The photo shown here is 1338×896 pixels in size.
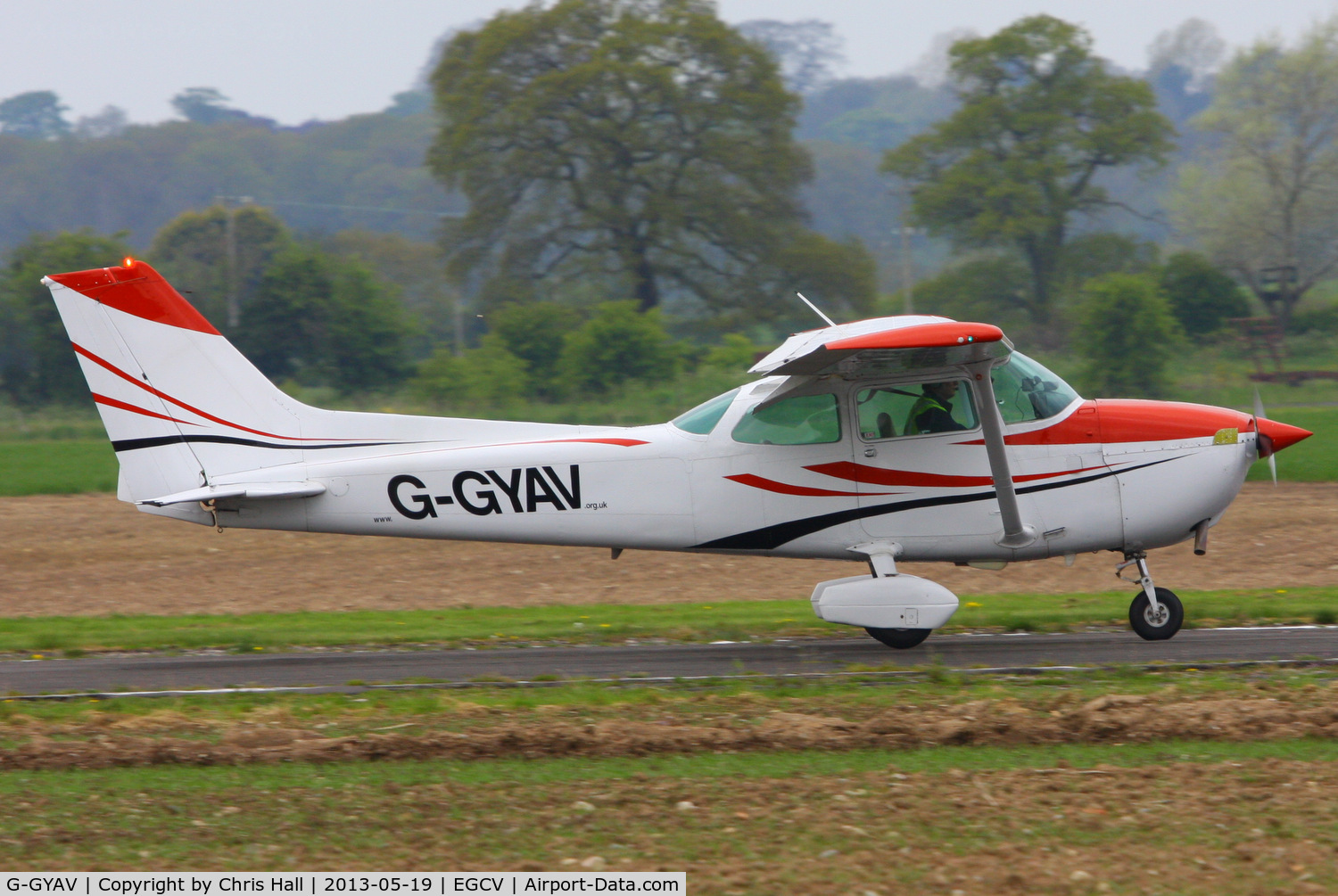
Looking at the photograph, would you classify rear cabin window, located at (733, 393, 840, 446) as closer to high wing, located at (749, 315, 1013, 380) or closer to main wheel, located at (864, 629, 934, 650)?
high wing, located at (749, 315, 1013, 380)

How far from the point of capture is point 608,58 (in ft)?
134

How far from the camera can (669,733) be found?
709cm

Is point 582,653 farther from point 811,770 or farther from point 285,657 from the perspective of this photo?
point 811,770

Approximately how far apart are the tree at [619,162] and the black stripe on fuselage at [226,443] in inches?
1189

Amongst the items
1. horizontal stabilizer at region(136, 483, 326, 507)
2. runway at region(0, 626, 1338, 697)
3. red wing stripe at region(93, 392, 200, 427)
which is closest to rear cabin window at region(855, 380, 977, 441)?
runway at region(0, 626, 1338, 697)

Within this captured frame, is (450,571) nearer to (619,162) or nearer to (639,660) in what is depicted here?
(639,660)

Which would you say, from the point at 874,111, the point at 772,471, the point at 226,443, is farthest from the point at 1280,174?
the point at 874,111

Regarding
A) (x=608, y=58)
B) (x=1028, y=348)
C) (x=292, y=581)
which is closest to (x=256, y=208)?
(x=608, y=58)

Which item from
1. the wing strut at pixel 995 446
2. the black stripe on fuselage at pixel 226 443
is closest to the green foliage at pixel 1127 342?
the wing strut at pixel 995 446

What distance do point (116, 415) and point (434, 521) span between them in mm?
2670

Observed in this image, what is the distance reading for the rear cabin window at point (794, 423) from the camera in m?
10.2

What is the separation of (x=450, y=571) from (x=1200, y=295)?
2929 centimetres

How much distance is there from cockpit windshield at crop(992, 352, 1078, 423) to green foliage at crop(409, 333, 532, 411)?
2292cm

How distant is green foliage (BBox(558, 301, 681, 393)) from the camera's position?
32.9 meters
